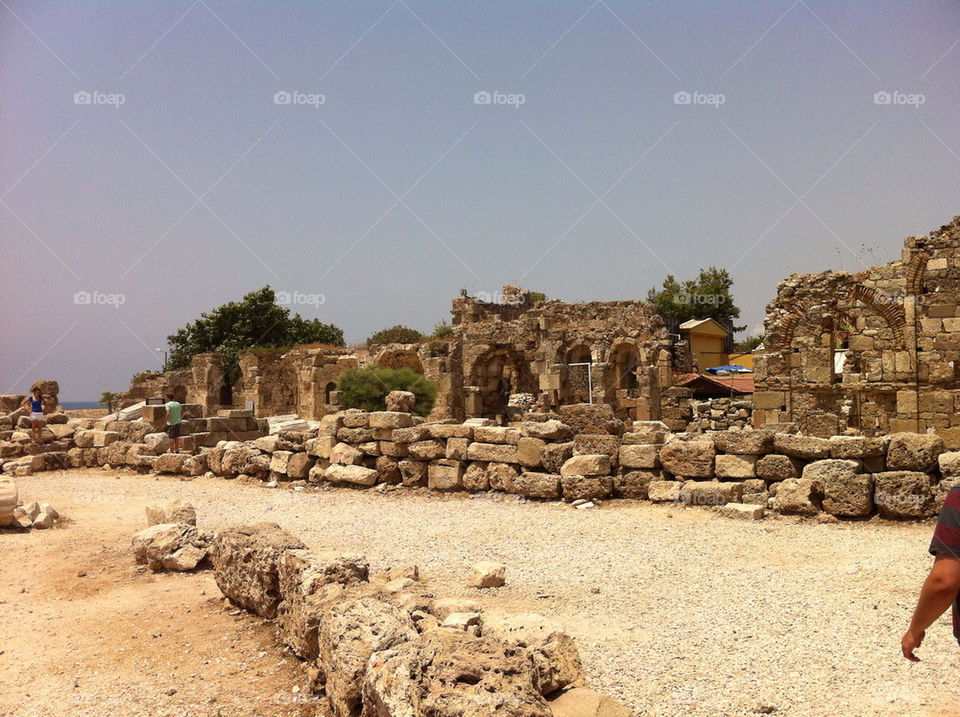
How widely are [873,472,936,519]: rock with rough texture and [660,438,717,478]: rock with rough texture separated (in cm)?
170

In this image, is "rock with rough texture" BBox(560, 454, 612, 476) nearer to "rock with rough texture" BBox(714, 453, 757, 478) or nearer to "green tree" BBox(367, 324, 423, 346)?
"rock with rough texture" BBox(714, 453, 757, 478)

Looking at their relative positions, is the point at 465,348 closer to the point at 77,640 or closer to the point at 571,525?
the point at 571,525

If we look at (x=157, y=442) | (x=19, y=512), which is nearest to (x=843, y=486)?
(x=19, y=512)

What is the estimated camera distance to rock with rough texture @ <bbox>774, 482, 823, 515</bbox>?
23.6 feet

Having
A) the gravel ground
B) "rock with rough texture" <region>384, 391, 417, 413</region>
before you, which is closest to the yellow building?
"rock with rough texture" <region>384, 391, 417, 413</region>

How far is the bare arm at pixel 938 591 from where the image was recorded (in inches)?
95.2

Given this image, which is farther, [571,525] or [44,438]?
[44,438]

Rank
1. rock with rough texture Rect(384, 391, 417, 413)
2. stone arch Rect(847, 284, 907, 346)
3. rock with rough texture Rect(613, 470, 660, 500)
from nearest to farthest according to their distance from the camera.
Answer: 1. rock with rough texture Rect(613, 470, 660, 500)
2. rock with rough texture Rect(384, 391, 417, 413)
3. stone arch Rect(847, 284, 907, 346)

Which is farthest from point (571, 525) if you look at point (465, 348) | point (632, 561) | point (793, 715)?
point (465, 348)

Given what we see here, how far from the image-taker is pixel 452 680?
8.91 ft

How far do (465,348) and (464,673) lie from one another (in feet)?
76.9

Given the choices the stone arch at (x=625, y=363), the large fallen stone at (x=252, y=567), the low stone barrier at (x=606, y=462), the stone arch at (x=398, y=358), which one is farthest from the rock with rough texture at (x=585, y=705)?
the stone arch at (x=398, y=358)

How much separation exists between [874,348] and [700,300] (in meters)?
31.5

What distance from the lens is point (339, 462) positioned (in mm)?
10430
